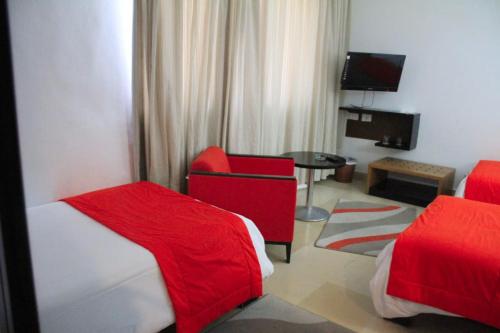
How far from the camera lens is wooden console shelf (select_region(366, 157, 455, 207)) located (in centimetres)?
399

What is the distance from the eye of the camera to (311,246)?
2.98 metres

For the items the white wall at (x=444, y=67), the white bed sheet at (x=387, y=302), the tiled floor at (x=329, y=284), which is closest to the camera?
the white bed sheet at (x=387, y=302)

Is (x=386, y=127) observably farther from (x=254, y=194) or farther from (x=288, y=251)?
(x=254, y=194)

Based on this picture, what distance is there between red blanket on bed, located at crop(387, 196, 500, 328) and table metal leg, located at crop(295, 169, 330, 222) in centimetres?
140

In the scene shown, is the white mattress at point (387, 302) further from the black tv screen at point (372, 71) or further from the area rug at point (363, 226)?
the black tv screen at point (372, 71)

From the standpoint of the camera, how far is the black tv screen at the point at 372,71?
4262 mm

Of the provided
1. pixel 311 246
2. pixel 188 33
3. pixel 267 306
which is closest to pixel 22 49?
pixel 188 33

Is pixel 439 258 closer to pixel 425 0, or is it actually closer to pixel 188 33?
pixel 188 33

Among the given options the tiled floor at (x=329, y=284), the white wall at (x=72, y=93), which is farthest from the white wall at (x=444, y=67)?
the white wall at (x=72, y=93)

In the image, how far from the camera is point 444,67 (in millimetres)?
4133

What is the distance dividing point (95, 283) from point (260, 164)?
74.0 inches

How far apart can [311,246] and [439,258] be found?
121 cm

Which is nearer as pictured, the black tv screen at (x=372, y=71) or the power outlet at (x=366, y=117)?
the black tv screen at (x=372, y=71)

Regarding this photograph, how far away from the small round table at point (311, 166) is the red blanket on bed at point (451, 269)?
1.22 m
